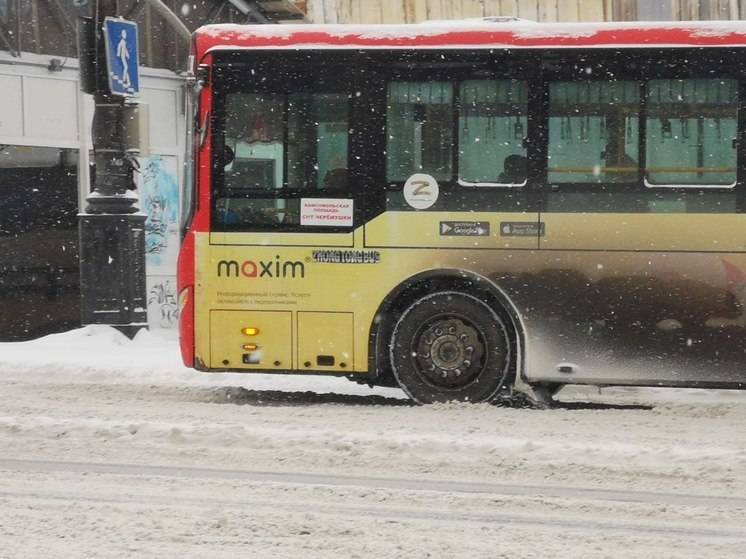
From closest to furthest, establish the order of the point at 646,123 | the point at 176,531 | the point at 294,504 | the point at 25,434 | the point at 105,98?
the point at 176,531, the point at 294,504, the point at 25,434, the point at 646,123, the point at 105,98

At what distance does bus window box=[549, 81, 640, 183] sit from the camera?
1059 centimetres

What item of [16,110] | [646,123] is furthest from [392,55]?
[16,110]

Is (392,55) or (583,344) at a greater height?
(392,55)

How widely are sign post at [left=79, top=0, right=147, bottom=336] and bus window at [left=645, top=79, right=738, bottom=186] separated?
6.06 meters

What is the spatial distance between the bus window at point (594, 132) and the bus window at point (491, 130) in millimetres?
250

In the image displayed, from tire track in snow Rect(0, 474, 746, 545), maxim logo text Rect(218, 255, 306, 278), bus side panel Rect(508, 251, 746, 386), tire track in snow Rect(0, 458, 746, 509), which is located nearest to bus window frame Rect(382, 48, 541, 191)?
bus side panel Rect(508, 251, 746, 386)

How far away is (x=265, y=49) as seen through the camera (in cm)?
1107

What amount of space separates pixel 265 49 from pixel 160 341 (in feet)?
15.9

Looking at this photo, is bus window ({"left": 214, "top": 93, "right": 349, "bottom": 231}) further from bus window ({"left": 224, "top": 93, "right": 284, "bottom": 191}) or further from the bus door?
the bus door

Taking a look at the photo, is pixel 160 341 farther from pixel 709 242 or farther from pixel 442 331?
pixel 709 242

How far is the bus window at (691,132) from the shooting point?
34.4 feet

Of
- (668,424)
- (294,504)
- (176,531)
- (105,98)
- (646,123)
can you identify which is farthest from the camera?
(105,98)

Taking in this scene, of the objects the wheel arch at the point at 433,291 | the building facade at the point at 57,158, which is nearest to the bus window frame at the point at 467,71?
the wheel arch at the point at 433,291

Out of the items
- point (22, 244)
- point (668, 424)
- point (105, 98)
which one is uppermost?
point (105, 98)
